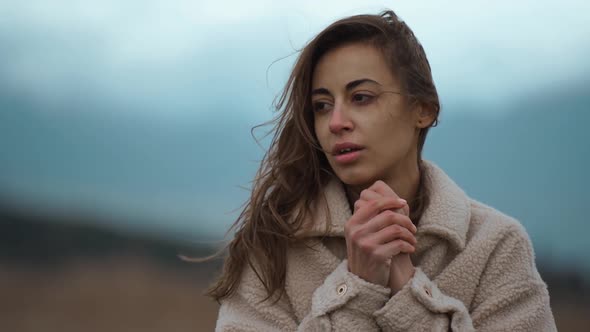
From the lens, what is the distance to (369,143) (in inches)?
94.8

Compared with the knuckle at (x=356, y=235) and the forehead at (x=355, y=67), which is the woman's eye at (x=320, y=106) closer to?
the forehead at (x=355, y=67)

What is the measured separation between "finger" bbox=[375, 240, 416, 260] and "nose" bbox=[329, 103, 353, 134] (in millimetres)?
363

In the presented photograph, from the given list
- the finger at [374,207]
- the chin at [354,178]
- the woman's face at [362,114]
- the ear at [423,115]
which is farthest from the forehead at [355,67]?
the finger at [374,207]

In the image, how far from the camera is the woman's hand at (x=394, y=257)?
7.59 ft

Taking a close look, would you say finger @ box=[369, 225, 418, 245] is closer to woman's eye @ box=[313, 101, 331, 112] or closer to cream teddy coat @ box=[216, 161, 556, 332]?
cream teddy coat @ box=[216, 161, 556, 332]

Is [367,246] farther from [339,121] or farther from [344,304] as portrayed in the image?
[339,121]

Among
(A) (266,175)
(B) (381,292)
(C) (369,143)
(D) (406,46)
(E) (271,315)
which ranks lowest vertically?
(E) (271,315)

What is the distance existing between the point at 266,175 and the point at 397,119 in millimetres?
459

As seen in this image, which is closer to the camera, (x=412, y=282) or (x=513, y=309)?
(x=412, y=282)

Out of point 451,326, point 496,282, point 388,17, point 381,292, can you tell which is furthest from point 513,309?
point 388,17

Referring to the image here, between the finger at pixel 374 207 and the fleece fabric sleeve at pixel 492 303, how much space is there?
21 cm

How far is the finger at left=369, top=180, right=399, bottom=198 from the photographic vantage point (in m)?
2.32

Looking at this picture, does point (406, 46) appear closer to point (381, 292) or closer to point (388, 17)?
point (388, 17)

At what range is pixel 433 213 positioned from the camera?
2490 mm
